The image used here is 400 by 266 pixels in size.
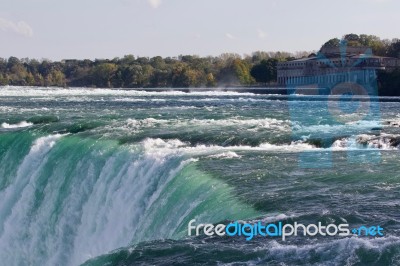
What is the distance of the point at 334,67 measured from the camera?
93.8 m

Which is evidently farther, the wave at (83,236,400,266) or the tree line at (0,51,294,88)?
the tree line at (0,51,294,88)

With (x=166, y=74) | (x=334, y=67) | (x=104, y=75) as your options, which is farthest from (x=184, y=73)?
(x=334, y=67)

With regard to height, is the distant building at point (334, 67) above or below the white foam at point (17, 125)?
above

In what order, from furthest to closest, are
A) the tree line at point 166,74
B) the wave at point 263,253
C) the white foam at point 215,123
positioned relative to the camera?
the tree line at point 166,74
the white foam at point 215,123
the wave at point 263,253

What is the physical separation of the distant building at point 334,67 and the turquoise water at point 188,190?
57.3 meters

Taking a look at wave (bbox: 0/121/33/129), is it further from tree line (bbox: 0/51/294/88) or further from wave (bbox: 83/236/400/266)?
tree line (bbox: 0/51/294/88)

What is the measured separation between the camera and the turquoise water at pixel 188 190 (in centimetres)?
1205

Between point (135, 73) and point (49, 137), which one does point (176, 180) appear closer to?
point (49, 137)

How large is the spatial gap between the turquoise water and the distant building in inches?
2258

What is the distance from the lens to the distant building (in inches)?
3423

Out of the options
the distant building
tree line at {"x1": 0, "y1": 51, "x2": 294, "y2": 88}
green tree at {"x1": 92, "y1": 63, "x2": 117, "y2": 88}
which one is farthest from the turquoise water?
green tree at {"x1": 92, "y1": 63, "x2": 117, "y2": 88}

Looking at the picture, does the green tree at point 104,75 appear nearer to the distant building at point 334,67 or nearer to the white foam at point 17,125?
the distant building at point 334,67

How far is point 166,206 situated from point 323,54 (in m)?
88.1

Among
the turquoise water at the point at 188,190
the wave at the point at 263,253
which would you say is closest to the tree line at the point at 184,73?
the turquoise water at the point at 188,190
